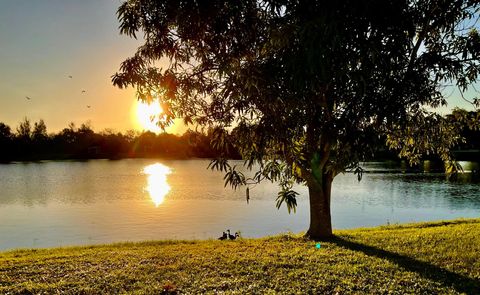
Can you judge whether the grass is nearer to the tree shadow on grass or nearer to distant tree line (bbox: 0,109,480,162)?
the tree shadow on grass

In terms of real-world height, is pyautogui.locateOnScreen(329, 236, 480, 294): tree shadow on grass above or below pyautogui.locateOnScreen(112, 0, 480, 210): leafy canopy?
below

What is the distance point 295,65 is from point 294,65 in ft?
0.22

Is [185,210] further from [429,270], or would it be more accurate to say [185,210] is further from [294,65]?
[294,65]

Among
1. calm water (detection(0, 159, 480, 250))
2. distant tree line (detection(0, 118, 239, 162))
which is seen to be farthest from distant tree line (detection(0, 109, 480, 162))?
calm water (detection(0, 159, 480, 250))

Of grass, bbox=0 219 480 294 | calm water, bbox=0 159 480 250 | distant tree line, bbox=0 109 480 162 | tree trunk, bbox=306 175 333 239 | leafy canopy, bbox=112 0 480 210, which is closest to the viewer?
leafy canopy, bbox=112 0 480 210

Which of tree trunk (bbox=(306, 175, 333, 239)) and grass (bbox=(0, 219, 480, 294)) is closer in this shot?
grass (bbox=(0, 219, 480, 294))

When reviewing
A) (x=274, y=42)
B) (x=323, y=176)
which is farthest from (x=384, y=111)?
(x=323, y=176)

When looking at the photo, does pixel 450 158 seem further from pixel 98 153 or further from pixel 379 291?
pixel 98 153

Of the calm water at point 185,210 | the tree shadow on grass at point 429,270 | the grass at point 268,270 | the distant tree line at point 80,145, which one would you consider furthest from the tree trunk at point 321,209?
the distant tree line at point 80,145

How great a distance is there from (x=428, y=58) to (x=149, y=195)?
116 ft

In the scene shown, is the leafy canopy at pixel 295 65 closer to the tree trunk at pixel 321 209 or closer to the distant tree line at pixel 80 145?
the tree trunk at pixel 321 209

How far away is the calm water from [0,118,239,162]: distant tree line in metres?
84.5

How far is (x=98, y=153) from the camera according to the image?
451ft

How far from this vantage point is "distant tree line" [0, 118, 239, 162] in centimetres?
12425
